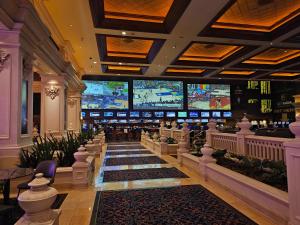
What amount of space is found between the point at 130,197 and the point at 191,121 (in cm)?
1465

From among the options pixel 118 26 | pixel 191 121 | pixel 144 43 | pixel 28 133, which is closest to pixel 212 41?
pixel 144 43

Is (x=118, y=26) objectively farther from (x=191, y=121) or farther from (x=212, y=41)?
(x=191, y=121)

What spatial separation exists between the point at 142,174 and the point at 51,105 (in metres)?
4.54

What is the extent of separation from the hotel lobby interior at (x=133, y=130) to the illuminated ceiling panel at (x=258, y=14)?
0.04 metres

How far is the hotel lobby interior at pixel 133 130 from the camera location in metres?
2.89

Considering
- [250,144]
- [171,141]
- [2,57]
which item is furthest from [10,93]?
[171,141]

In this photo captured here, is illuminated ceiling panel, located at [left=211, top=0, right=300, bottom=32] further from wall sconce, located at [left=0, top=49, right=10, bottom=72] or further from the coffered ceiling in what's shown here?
wall sconce, located at [left=0, top=49, right=10, bottom=72]

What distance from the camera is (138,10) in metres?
7.68

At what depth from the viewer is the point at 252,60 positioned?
13383 mm

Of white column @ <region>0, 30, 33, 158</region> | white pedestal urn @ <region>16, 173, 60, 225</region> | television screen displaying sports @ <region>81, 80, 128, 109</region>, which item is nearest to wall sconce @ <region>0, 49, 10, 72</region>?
white column @ <region>0, 30, 33, 158</region>

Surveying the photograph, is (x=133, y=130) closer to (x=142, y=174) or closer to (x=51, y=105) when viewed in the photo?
(x=51, y=105)

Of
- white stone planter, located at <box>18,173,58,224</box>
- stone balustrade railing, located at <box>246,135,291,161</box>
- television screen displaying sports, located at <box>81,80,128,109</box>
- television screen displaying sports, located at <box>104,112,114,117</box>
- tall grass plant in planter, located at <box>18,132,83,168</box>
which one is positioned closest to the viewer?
white stone planter, located at <box>18,173,58,224</box>

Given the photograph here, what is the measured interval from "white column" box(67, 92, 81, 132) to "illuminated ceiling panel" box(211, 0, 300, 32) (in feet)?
26.3

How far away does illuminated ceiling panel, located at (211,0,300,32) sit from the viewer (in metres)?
7.18
